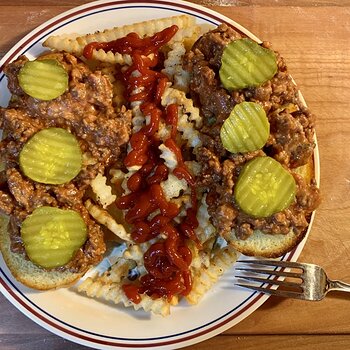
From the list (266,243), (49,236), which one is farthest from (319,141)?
(49,236)

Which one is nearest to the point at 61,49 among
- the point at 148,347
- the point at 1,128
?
the point at 1,128

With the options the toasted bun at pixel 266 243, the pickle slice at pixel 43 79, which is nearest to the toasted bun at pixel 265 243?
the toasted bun at pixel 266 243

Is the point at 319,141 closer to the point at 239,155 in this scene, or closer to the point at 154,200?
the point at 239,155

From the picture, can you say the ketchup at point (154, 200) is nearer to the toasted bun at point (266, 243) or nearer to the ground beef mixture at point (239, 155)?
the ground beef mixture at point (239, 155)

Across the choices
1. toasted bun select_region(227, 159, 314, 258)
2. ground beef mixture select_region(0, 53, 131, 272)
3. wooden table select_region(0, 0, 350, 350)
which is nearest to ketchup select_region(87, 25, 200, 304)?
ground beef mixture select_region(0, 53, 131, 272)

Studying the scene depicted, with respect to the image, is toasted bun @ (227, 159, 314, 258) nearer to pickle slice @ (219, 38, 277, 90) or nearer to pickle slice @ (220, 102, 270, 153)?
pickle slice @ (220, 102, 270, 153)

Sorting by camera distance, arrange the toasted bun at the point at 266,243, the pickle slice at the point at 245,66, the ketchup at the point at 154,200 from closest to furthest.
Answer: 1. the pickle slice at the point at 245,66
2. the ketchup at the point at 154,200
3. the toasted bun at the point at 266,243

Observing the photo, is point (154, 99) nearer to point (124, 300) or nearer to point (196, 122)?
point (196, 122)
